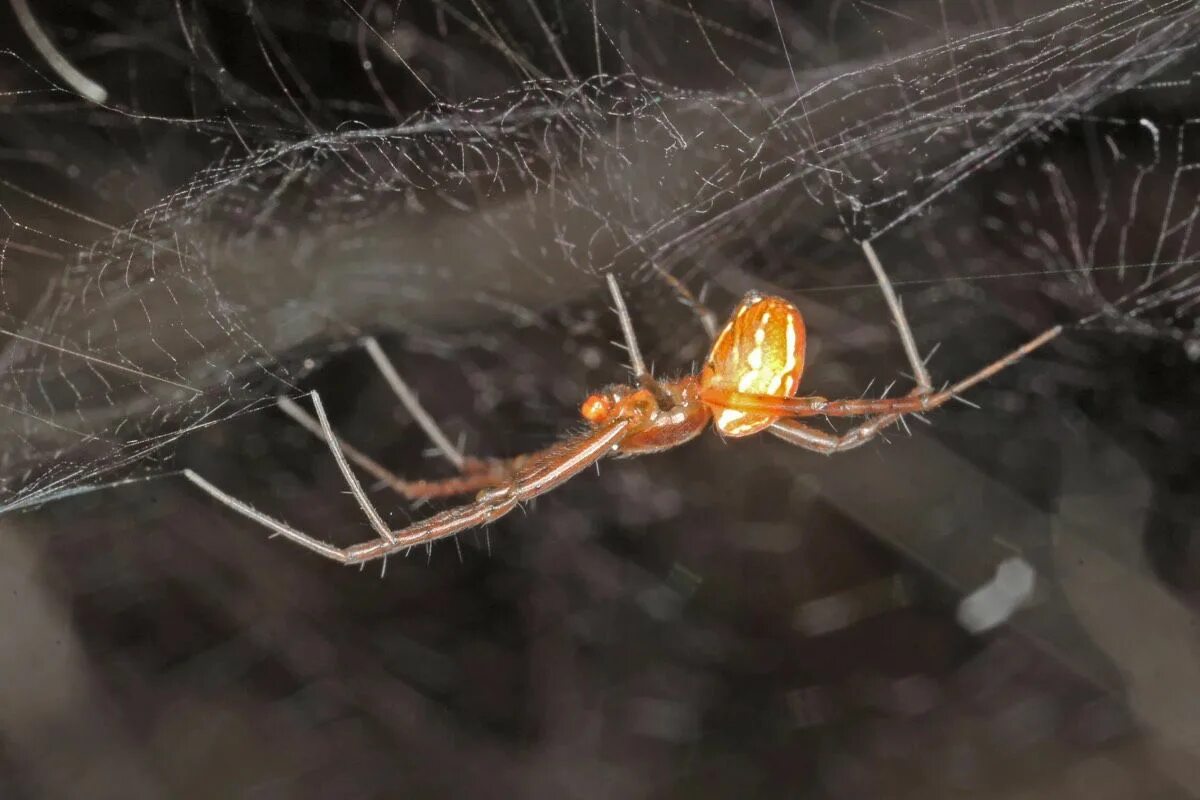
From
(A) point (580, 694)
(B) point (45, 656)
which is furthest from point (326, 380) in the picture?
(A) point (580, 694)

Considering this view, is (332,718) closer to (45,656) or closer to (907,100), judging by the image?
(45,656)

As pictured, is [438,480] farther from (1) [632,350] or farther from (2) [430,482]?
(1) [632,350]

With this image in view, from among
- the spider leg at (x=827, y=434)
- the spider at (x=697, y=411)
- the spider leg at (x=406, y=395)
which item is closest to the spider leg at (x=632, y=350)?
the spider at (x=697, y=411)

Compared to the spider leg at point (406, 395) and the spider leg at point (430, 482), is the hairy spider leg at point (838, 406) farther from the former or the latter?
the spider leg at point (406, 395)

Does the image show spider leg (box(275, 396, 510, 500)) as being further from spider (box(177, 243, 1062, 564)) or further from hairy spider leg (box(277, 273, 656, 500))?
spider (box(177, 243, 1062, 564))

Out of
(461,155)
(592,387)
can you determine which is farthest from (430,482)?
(461,155)

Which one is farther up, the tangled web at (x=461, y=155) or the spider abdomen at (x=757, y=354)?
the tangled web at (x=461, y=155)
